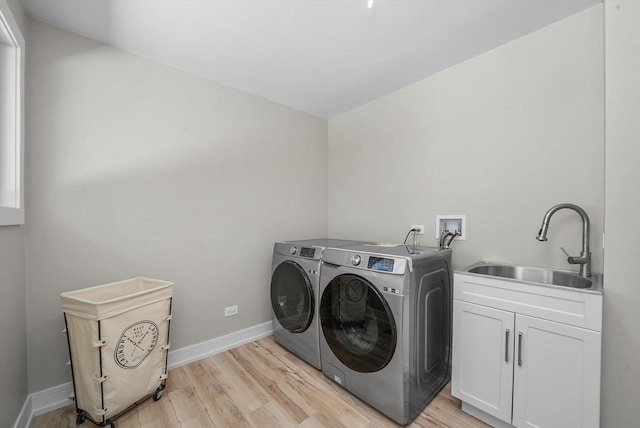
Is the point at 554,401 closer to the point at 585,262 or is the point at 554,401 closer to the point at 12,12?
the point at 585,262

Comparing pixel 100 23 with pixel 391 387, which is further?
pixel 100 23

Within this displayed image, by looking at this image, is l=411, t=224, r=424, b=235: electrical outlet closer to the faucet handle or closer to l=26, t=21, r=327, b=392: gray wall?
the faucet handle

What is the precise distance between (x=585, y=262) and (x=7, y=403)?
288 cm

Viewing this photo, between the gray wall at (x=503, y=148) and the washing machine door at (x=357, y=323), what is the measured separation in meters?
0.84

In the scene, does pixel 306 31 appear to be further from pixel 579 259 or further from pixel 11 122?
pixel 579 259

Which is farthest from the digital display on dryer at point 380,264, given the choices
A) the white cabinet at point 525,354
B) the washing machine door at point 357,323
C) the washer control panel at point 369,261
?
the white cabinet at point 525,354

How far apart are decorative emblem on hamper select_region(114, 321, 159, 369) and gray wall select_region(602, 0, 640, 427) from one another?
229cm

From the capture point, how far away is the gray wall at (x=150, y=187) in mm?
1543

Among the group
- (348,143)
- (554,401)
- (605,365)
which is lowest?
(554,401)

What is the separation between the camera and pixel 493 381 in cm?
138

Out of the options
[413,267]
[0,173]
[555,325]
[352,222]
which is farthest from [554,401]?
[0,173]

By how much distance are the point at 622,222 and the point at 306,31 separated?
1902mm

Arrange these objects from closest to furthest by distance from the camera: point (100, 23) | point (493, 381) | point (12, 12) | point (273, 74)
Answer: point (12, 12), point (493, 381), point (100, 23), point (273, 74)

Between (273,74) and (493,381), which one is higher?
(273,74)
